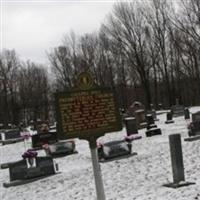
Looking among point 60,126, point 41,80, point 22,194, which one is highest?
point 41,80

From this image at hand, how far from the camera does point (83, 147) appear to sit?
2430 cm

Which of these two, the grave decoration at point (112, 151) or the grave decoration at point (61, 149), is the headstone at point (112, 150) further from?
the grave decoration at point (61, 149)

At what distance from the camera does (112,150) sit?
1812 cm

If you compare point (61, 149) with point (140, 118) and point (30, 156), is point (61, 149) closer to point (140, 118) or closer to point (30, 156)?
point (30, 156)

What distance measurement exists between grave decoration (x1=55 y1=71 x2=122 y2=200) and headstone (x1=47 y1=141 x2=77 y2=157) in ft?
43.0

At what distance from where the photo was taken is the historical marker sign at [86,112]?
846cm

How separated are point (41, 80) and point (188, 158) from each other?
69.8 metres

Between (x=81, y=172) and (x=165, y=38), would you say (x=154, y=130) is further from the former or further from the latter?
(x=165, y=38)

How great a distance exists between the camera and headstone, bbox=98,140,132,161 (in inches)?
709

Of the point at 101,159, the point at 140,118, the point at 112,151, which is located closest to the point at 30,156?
the point at 101,159

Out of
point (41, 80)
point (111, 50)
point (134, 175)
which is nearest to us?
point (134, 175)

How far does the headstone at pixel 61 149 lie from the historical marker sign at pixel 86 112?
43.6ft

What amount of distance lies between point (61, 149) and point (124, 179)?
856 cm

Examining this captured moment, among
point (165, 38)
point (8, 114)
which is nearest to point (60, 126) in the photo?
point (165, 38)
